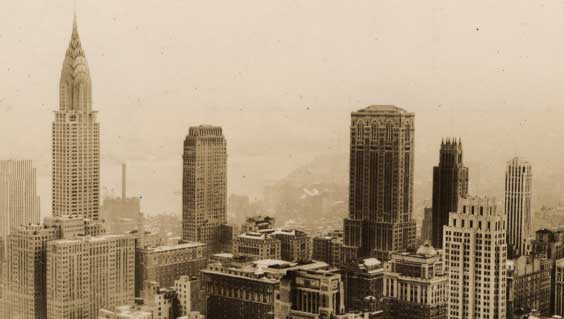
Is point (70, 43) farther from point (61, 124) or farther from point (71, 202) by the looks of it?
point (71, 202)

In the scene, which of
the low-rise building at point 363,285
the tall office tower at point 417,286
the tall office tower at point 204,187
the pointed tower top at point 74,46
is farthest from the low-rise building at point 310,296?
the pointed tower top at point 74,46

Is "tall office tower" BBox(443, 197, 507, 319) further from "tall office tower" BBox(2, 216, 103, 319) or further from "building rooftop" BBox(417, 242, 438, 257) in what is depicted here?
"tall office tower" BBox(2, 216, 103, 319)

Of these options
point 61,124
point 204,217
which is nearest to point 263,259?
point 204,217

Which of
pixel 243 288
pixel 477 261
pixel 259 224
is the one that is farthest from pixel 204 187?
pixel 477 261

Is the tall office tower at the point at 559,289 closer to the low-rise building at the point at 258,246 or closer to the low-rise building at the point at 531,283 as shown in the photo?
the low-rise building at the point at 531,283

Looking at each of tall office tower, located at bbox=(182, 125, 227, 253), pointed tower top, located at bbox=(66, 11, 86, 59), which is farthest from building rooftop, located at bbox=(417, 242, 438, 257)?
pointed tower top, located at bbox=(66, 11, 86, 59)

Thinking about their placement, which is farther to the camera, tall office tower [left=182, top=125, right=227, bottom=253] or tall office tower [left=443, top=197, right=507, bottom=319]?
tall office tower [left=182, top=125, right=227, bottom=253]
